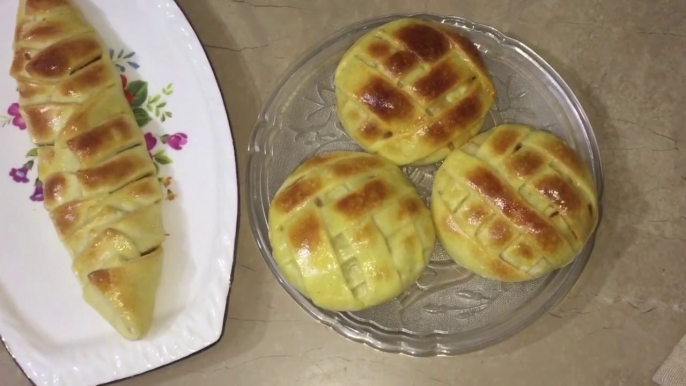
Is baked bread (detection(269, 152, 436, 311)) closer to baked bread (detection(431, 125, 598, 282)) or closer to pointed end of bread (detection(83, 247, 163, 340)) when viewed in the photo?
baked bread (detection(431, 125, 598, 282))

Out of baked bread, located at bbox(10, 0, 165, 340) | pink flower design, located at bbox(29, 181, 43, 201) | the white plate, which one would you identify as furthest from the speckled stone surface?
pink flower design, located at bbox(29, 181, 43, 201)

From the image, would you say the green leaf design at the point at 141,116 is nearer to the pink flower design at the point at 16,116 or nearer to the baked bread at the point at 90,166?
the baked bread at the point at 90,166

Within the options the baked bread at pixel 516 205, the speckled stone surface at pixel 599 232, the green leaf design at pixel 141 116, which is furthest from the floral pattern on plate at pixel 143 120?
the baked bread at pixel 516 205

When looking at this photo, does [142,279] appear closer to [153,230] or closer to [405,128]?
[153,230]

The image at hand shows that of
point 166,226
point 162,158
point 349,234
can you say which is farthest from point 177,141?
point 349,234

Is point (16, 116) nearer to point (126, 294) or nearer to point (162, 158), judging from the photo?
point (162, 158)
